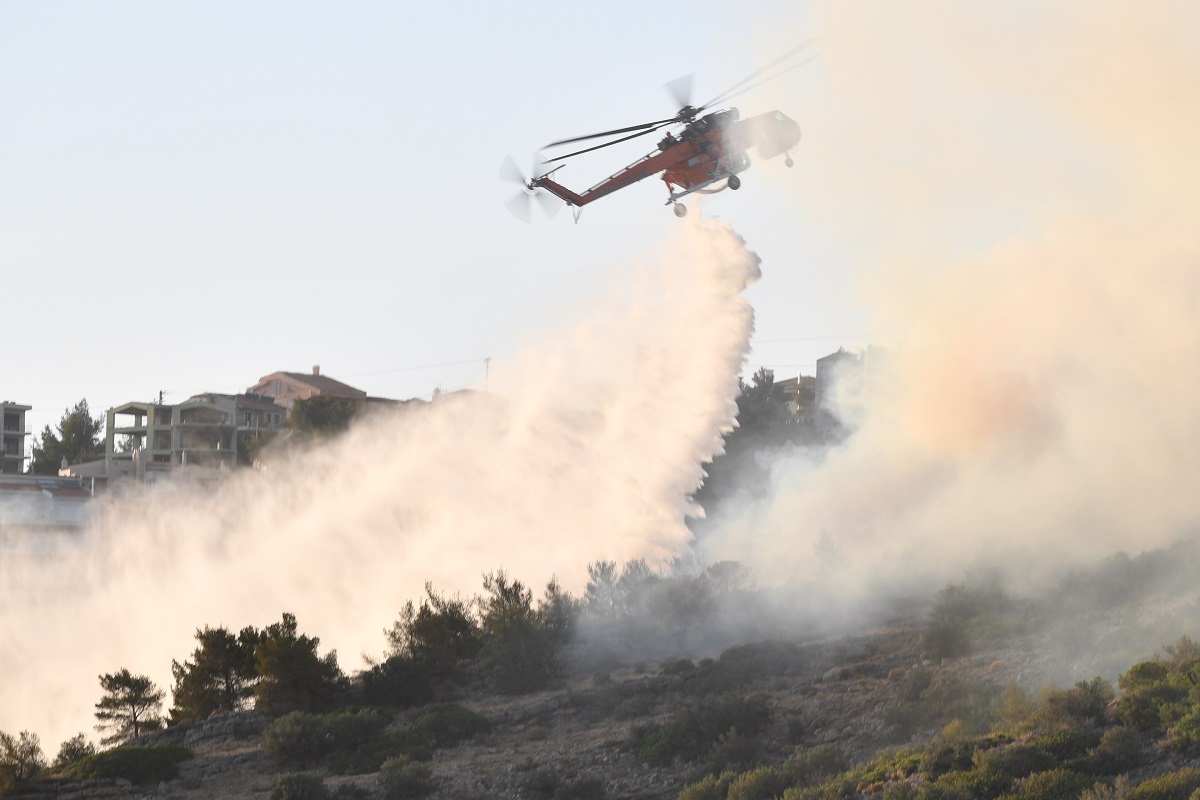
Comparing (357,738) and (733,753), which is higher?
(357,738)

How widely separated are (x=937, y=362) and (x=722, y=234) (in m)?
17.8

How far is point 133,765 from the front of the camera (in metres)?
29.4

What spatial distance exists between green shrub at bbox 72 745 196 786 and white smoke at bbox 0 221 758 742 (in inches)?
616

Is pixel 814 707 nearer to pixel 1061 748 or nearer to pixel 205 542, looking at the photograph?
pixel 1061 748

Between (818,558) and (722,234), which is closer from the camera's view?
(722,234)

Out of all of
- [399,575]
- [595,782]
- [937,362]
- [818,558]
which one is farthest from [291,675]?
[937,362]

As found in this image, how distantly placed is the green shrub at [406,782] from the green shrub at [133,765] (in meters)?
5.28

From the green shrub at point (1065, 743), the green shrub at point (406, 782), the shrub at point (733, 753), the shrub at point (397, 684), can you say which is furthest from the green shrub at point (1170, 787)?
the shrub at point (397, 684)

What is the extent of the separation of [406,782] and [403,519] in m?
23.9

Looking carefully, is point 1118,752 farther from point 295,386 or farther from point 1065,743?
point 295,386

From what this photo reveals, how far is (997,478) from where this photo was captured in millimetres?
51500

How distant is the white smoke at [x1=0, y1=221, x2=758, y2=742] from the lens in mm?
42031

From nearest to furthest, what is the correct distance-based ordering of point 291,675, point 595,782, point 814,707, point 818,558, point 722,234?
point 595,782
point 814,707
point 291,675
point 722,234
point 818,558

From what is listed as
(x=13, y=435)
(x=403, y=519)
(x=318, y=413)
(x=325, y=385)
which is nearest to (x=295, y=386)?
(x=325, y=385)
